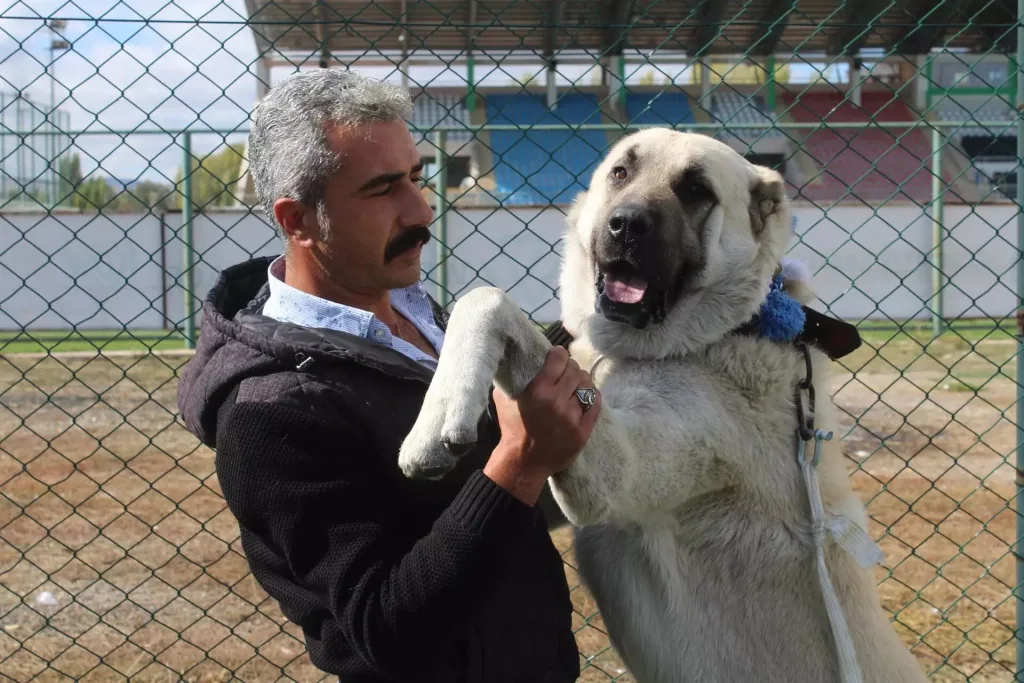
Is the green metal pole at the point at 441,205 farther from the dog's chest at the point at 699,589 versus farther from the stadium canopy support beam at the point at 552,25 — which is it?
the dog's chest at the point at 699,589

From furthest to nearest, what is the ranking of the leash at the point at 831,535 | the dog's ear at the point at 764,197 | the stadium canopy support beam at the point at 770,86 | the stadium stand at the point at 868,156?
the stadium stand at the point at 868,156 < the stadium canopy support beam at the point at 770,86 < the dog's ear at the point at 764,197 < the leash at the point at 831,535

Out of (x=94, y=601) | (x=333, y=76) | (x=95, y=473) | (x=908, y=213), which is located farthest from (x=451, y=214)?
(x=333, y=76)

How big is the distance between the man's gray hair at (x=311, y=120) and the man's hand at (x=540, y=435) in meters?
0.56

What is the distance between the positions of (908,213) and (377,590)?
1039cm

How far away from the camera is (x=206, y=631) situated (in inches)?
148

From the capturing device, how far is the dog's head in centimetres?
237

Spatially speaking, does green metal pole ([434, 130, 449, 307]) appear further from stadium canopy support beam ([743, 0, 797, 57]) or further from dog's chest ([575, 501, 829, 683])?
dog's chest ([575, 501, 829, 683])

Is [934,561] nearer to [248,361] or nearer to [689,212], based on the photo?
[689,212]

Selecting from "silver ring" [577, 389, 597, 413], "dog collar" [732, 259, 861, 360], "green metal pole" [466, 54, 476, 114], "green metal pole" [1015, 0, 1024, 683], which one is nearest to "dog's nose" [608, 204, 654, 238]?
"dog collar" [732, 259, 861, 360]

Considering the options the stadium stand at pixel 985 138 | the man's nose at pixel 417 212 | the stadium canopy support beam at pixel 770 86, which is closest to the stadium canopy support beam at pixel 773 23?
the stadium canopy support beam at pixel 770 86

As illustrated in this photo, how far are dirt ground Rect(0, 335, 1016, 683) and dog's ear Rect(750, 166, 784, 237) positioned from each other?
0.65 meters

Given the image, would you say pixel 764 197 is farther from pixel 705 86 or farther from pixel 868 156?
pixel 868 156

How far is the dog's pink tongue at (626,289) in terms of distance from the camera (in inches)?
94.7

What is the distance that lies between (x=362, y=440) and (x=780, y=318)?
1236 millimetres
